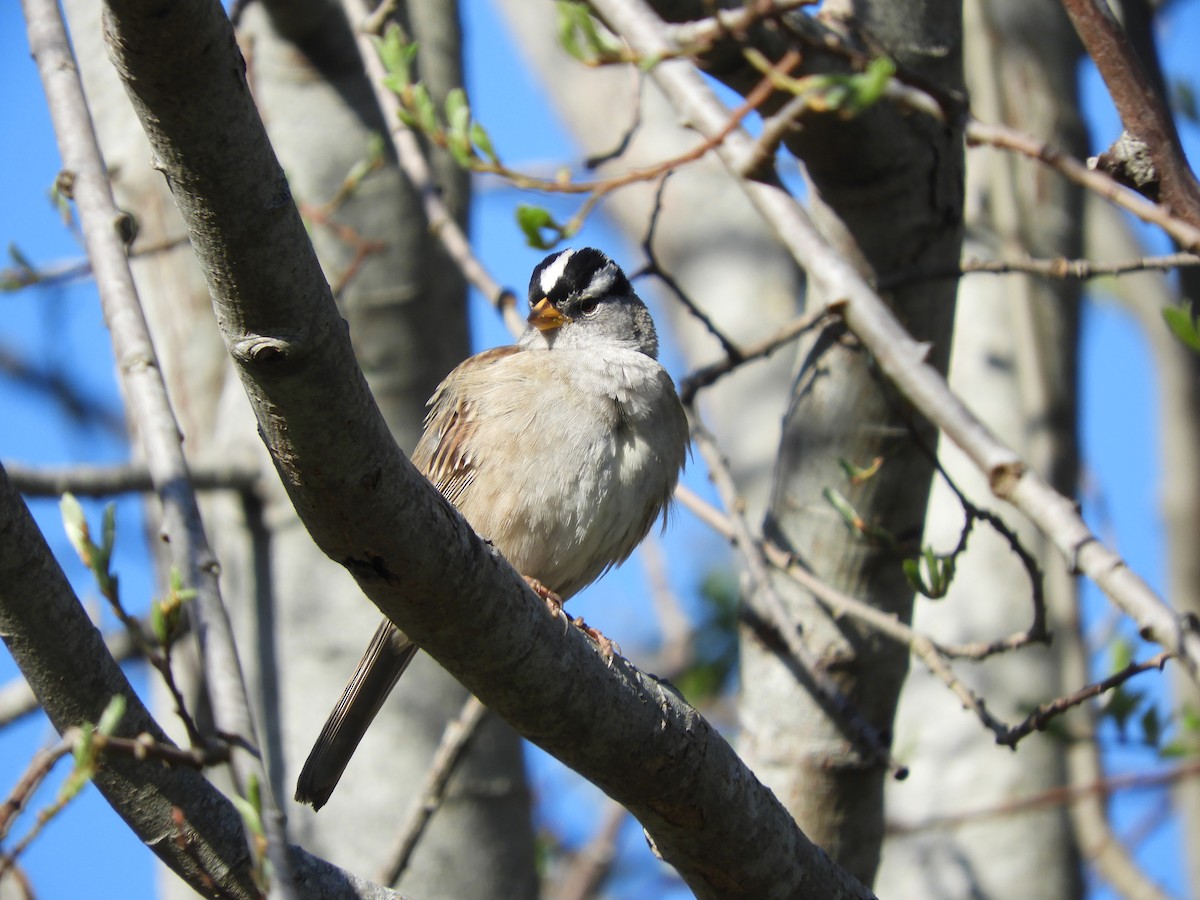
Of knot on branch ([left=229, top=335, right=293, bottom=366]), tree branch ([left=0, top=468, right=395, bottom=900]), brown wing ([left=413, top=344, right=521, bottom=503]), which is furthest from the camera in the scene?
brown wing ([left=413, top=344, right=521, bottom=503])

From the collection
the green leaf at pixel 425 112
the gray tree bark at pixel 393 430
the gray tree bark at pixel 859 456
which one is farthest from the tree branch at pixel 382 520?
the gray tree bark at pixel 393 430

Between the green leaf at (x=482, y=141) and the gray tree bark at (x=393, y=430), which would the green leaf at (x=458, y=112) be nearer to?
the green leaf at (x=482, y=141)

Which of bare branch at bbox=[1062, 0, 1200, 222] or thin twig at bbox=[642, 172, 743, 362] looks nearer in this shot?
bare branch at bbox=[1062, 0, 1200, 222]

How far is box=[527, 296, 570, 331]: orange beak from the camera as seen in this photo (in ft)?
14.7

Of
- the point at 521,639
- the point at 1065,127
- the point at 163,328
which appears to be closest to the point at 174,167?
the point at 521,639

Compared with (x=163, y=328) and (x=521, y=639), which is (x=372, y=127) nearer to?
(x=163, y=328)

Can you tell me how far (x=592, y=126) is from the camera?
9039mm

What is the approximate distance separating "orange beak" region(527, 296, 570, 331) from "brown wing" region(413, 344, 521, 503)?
170 mm

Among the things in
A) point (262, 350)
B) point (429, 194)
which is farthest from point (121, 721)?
point (429, 194)

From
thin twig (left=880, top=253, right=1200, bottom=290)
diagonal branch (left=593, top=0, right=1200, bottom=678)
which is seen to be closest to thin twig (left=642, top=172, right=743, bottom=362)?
thin twig (left=880, top=253, right=1200, bottom=290)

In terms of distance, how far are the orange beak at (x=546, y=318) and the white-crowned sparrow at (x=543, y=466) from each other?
21cm

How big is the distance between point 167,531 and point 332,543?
1.08 ft

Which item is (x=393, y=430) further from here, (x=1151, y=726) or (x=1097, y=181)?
(x=1097, y=181)

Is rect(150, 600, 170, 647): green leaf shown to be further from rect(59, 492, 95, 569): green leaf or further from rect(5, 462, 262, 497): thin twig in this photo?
rect(5, 462, 262, 497): thin twig
